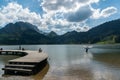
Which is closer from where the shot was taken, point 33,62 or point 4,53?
point 33,62

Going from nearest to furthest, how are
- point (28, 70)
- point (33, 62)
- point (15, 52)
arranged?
point (28, 70) < point (33, 62) < point (15, 52)

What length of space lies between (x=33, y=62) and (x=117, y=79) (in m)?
11.2

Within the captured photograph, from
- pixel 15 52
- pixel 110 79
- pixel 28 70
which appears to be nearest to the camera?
pixel 110 79

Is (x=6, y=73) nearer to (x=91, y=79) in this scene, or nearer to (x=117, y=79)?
(x=91, y=79)

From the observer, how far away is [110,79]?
21594 millimetres

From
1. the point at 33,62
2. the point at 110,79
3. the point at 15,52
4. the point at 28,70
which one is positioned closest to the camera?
the point at 110,79

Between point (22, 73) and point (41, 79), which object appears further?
point (22, 73)

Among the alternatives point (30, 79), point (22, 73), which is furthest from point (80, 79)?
point (22, 73)

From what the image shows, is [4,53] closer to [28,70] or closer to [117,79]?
[28,70]

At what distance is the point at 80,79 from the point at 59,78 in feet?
7.73

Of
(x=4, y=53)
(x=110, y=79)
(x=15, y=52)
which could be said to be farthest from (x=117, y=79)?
(x=4, y=53)

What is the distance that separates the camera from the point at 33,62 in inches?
1061

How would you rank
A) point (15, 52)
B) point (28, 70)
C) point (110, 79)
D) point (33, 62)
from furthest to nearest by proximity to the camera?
point (15, 52), point (33, 62), point (28, 70), point (110, 79)

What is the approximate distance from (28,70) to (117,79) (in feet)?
34.4
